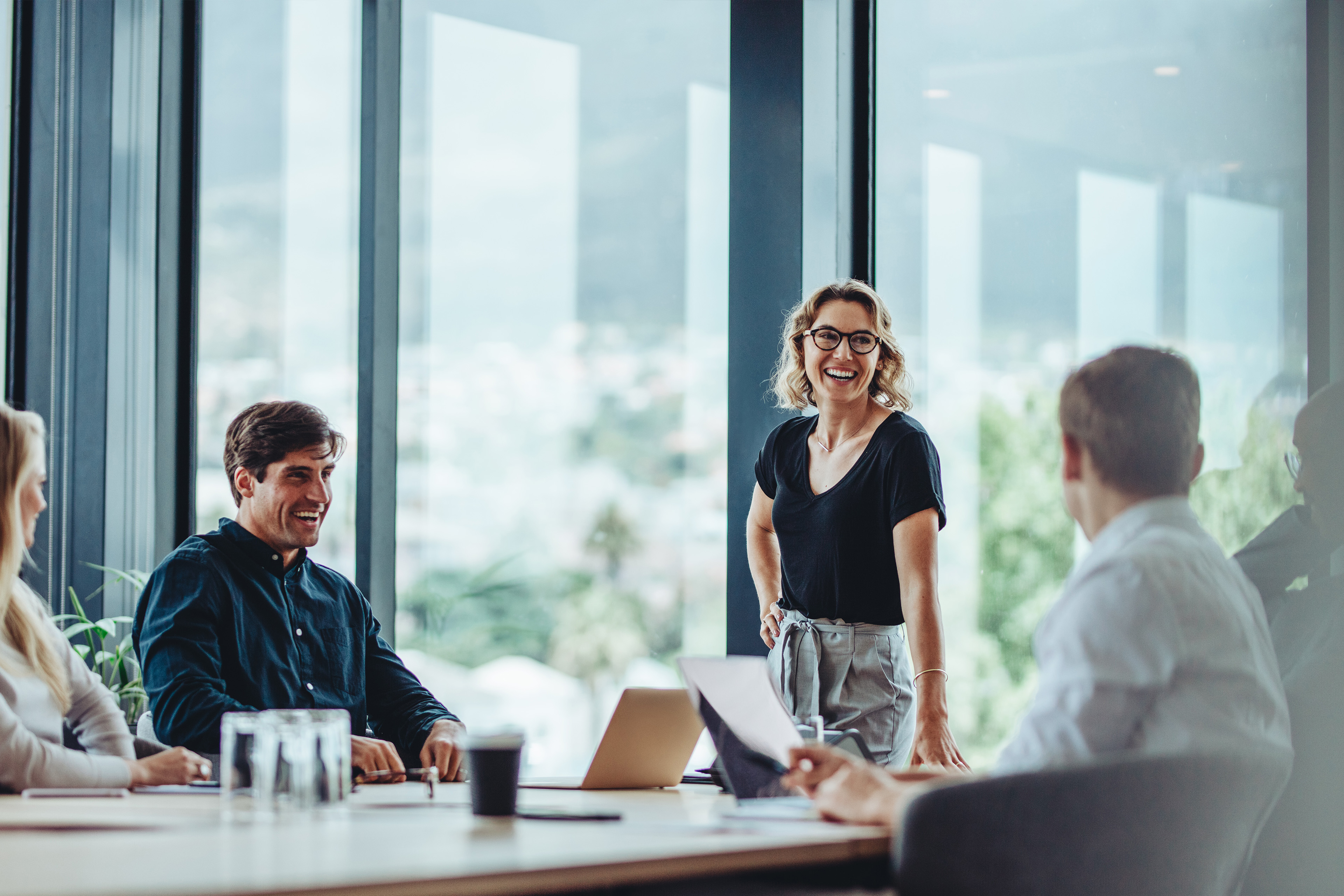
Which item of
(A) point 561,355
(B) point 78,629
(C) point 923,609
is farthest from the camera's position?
(A) point 561,355

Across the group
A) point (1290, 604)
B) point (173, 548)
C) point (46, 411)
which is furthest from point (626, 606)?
point (1290, 604)

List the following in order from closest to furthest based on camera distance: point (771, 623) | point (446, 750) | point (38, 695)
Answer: point (38, 695)
point (446, 750)
point (771, 623)

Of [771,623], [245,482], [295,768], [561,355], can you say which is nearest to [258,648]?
[245,482]

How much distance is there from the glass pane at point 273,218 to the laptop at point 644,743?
265 centimetres

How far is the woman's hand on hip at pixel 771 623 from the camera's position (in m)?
3.00

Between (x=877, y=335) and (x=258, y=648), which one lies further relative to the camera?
(x=877, y=335)

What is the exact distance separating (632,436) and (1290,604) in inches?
178

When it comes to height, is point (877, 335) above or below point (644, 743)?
above

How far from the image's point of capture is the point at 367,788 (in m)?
1.94

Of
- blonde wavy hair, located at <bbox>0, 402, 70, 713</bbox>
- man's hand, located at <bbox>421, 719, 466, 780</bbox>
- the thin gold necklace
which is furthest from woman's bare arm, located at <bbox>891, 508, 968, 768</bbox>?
blonde wavy hair, located at <bbox>0, 402, 70, 713</bbox>

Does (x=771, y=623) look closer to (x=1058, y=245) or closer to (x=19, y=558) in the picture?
(x=1058, y=245)

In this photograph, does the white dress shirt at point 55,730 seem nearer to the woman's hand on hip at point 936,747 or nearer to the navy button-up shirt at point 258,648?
the navy button-up shirt at point 258,648

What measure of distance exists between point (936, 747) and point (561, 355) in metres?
4.21

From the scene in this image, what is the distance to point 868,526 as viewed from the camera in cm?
270
